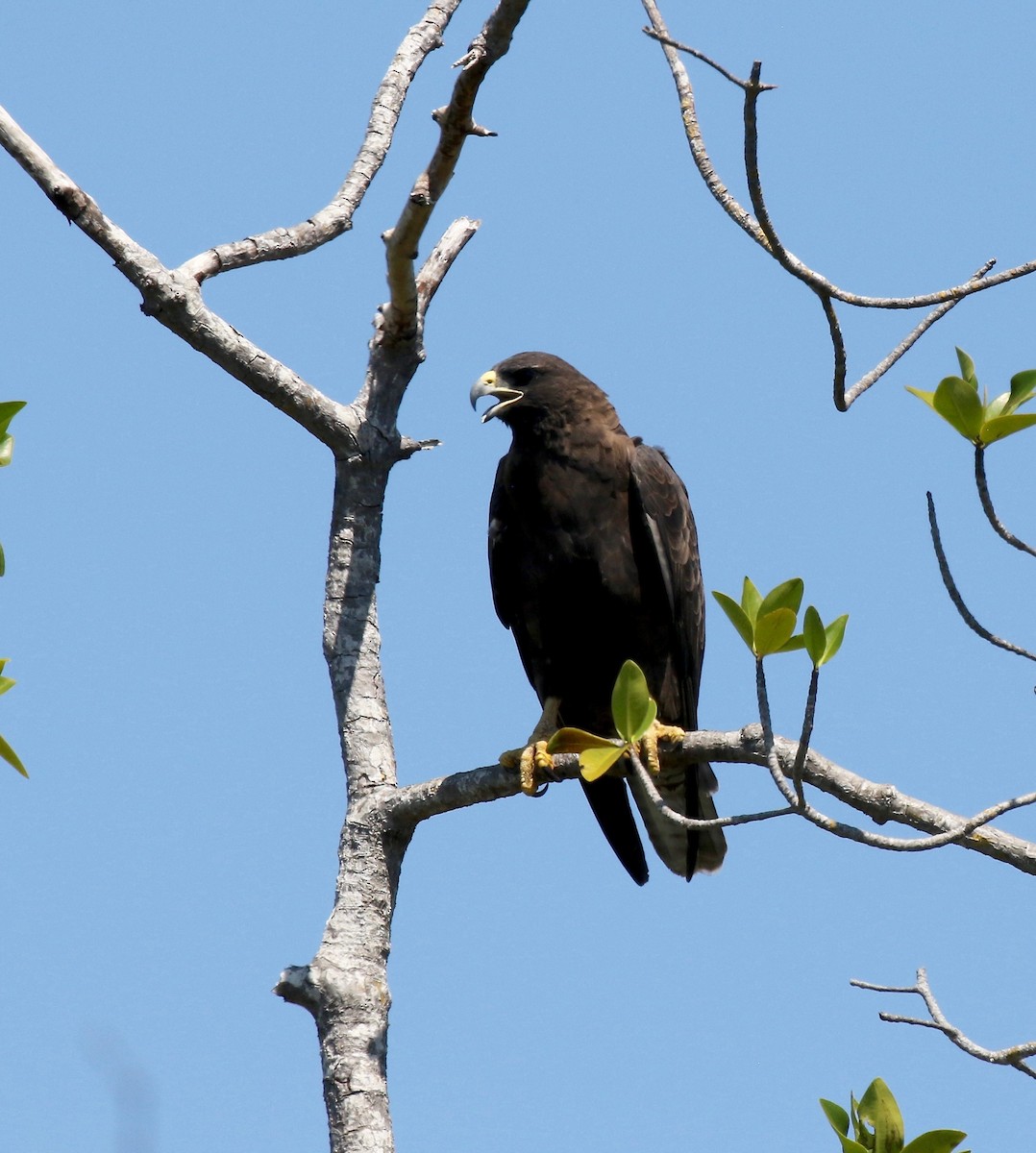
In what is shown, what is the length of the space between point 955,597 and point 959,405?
1.65ft

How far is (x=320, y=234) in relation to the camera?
217 inches

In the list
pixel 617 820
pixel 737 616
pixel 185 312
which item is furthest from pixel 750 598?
pixel 617 820

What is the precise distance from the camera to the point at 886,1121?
3.59 metres

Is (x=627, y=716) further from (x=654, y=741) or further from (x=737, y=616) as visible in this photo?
(x=654, y=741)

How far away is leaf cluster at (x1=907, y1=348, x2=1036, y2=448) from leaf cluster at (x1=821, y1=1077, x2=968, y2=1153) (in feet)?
5.46

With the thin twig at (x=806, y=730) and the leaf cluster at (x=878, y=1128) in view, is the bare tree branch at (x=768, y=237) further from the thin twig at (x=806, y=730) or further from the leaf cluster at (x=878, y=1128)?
the leaf cluster at (x=878, y=1128)

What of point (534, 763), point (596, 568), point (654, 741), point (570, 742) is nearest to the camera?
point (570, 742)

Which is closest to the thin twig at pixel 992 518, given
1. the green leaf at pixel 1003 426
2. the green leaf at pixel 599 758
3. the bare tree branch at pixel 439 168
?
the green leaf at pixel 1003 426

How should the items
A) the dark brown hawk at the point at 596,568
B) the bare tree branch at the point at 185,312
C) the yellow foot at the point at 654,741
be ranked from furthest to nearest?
the dark brown hawk at the point at 596,568 < the yellow foot at the point at 654,741 < the bare tree branch at the point at 185,312

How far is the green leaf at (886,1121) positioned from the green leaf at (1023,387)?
1.78 meters

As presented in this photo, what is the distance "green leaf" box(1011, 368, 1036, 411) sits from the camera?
148 inches

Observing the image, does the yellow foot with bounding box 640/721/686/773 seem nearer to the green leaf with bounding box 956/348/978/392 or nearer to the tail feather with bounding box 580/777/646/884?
the tail feather with bounding box 580/777/646/884

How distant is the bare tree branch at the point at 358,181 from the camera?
5352 mm

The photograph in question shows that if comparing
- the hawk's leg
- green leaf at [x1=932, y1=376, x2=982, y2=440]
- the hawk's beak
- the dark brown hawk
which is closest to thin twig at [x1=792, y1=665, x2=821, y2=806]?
green leaf at [x1=932, y1=376, x2=982, y2=440]
